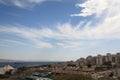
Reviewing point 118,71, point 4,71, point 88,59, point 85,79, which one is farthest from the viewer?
point 88,59

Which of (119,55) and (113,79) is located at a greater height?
(119,55)

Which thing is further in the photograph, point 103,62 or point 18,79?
point 103,62

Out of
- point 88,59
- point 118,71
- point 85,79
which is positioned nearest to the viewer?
point 85,79

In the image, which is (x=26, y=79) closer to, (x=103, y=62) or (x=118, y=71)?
(x=118, y=71)

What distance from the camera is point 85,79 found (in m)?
31.2

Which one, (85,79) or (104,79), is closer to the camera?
(85,79)

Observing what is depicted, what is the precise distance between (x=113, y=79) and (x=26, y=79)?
41.8 ft

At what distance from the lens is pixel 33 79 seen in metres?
33.5

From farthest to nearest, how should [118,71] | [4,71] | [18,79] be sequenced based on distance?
[4,71], [118,71], [18,79]

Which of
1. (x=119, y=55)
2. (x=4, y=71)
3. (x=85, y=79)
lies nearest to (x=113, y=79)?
(x=85, y=79)

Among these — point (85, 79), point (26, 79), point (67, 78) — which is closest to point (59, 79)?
point (67, 78)

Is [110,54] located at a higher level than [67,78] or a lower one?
higher

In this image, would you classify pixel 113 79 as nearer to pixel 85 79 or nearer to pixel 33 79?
pixel 85 79

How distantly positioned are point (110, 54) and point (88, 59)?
669 cm
